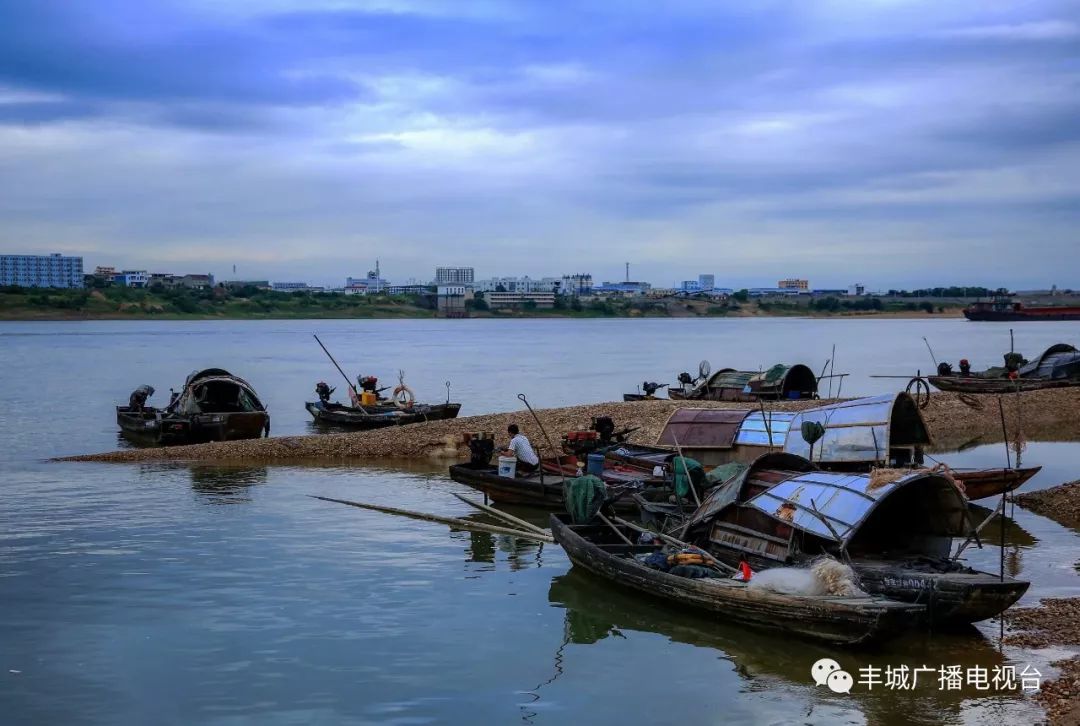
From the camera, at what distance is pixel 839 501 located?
13102 millimetres

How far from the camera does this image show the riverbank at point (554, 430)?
2712cm

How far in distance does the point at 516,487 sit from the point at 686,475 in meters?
3.97

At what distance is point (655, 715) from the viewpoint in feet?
34.5

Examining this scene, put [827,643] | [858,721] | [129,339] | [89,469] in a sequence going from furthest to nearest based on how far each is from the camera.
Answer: [129,339] < [89,469] < [827,643] < [858,721]

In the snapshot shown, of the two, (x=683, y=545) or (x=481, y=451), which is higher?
(x=481, y=451)

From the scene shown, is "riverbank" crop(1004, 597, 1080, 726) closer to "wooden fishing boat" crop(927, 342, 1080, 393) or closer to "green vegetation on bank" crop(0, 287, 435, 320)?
"wooden fishing boat" crop(927, 342, 1080, 393)

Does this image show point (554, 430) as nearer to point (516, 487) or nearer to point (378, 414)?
point (378, 414)

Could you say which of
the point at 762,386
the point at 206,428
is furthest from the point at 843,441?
the point at 206,428

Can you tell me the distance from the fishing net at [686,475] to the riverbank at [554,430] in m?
9.67

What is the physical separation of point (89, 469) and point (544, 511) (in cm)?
1279

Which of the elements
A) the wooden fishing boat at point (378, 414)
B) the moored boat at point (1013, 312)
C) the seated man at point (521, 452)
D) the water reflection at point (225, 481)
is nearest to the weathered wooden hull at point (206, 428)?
the wooden fishing boat at point (378, 414)

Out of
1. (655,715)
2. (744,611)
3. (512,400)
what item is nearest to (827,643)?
(744,611)

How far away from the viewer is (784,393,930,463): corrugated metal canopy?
59.5 feet

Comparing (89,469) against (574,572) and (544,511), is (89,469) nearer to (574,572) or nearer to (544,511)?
(544,511)
